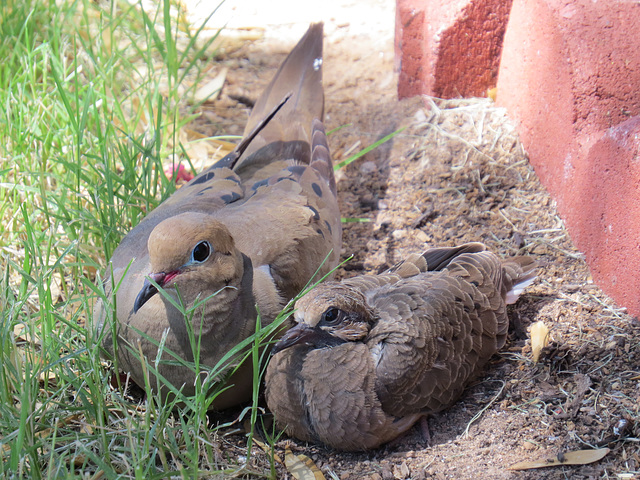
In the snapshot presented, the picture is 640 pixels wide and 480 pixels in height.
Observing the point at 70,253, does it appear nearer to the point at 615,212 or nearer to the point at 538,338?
the point at 538,338

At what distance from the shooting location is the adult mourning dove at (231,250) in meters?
2.61

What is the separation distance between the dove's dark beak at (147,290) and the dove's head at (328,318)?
0.52 metres

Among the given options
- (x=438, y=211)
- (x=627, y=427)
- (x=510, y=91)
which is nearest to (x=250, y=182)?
(x=438, y=211)

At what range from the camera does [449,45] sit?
4250 millimetres

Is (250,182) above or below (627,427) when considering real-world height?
above

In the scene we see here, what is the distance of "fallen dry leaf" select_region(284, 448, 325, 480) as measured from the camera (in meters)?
2.62

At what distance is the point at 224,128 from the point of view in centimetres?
475

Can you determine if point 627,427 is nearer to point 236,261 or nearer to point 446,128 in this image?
point 236,261

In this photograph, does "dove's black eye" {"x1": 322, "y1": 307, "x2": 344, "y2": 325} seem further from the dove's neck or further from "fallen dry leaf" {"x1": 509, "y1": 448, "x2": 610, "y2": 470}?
"fallen dry leaf" {"x1": 509, "y1": 448, "x2": 610, "y2": 470}

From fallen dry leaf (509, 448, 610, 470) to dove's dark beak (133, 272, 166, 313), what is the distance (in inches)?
57.4

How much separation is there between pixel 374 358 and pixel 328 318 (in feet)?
0.86

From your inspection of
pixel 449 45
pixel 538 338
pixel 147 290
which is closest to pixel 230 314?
pixel 147 290

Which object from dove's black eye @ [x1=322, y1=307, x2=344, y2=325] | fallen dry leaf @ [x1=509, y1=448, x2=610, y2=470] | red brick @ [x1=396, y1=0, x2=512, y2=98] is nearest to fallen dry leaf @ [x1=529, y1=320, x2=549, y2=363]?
fallen dry leaf @ [x1=509, y1=448, x2=610, y2=470]

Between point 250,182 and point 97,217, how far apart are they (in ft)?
2.64
